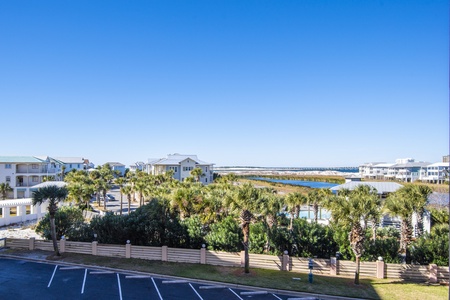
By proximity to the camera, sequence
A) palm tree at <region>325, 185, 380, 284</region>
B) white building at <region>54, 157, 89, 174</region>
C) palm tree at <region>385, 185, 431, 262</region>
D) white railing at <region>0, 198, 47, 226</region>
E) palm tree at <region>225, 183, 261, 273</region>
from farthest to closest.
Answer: white building at <region>54, 157, 89, 174</region>
white railing at <region>0, 198, 47, 226</region>
palm tree at <region>385, 185, 431, 262</region>
palm tree at <region>225, 183, 261, 273</region>
palm tree at <region>325, 185, 380, 284</region>

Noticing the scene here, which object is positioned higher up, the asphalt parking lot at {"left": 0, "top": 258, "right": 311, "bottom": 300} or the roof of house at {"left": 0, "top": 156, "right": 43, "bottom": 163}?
the roof of house at {"left": 0, "top": 156, "right": 43, "bottom": 163}

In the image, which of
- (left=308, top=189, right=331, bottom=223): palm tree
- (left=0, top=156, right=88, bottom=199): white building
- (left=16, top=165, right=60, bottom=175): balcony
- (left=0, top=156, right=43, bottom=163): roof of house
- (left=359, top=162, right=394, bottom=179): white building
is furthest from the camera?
(left=359, top=162, right=394, bottom=179): white building

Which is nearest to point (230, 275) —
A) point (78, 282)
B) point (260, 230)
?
point (260, 230)

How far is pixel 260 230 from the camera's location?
22.2 meters

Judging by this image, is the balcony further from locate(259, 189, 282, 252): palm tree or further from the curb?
locate(259, 189, 282, 252): palm tree

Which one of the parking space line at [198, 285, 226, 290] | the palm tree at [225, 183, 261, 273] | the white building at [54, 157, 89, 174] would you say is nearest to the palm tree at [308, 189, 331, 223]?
the palm tree at [225, 183, 261, 273]

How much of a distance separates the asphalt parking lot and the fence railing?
Result: 114 inches

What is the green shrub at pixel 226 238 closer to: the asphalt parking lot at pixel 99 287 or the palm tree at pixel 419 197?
the asphalt parking lot at pixel 99 287

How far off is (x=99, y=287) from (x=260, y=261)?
30.7ft

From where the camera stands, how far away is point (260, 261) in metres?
19.7

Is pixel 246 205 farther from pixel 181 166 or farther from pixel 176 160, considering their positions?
pixel 176 160

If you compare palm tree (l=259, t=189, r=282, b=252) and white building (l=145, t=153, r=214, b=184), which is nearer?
palm tree (l=259, t=189, r=282, b=252)

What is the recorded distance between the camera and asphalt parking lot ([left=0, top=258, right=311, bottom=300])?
49.4ft

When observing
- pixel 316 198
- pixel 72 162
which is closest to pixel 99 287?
pixel 316 198
